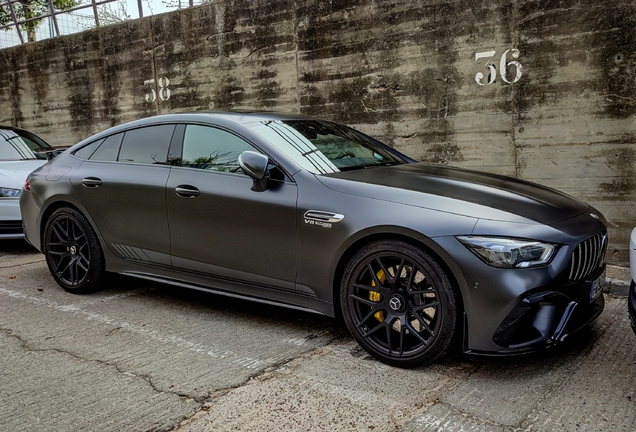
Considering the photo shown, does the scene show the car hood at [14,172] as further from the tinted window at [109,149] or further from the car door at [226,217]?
the car door at [226,217]

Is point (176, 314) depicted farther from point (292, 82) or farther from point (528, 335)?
point (292, 82)

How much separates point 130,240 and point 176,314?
68cm

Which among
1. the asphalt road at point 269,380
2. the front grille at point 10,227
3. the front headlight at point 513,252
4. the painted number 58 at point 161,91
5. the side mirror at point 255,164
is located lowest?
the asphalt road at point 269,380

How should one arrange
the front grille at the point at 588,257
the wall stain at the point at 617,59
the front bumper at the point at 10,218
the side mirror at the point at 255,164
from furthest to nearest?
the front bumper at the point at 10,218, the wall stain at the point at 617,59, the side mirror at the point at 255,164, the front grille at the point at 588,257

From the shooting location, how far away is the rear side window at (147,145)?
4.57m

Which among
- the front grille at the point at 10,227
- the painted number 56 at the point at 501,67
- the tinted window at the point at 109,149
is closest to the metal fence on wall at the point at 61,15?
the front grille at the point at 10,227

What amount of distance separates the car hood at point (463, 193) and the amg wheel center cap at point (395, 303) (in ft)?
1.77

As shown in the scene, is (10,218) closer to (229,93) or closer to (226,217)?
(229,93)

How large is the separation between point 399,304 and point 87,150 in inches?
125

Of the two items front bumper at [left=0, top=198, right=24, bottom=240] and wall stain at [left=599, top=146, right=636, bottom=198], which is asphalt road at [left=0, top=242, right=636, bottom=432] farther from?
front bumper at [left=0, top=198, right=24, bottom=240]

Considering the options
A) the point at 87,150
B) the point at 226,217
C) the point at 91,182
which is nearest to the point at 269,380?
the point at 226,217

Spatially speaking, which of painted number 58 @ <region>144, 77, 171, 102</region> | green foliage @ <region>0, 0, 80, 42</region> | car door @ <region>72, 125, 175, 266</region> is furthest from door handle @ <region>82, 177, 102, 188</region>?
green foliage @ <region>0, 0, 80, 42</region>

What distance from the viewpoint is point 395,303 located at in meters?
3.39

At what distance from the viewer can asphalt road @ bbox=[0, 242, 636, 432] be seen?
9.25 feet
